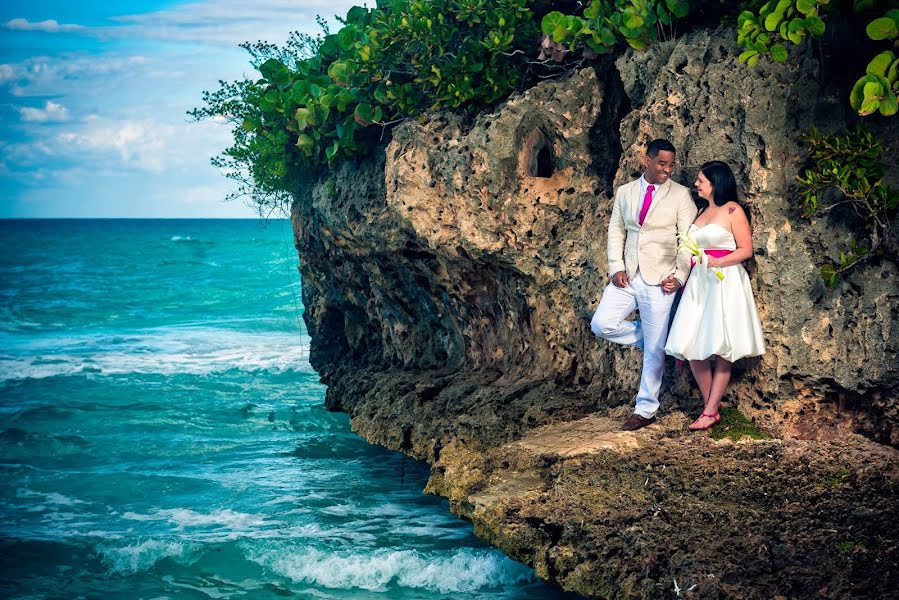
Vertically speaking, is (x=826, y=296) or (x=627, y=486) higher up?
(x=826, y=296)

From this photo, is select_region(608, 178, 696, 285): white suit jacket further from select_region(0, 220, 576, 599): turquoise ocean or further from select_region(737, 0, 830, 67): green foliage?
select_region(0, 220, 576, 599): turquoise ocean

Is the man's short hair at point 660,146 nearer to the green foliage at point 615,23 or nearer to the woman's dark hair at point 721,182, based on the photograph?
the woman's dark hair at point 721,182

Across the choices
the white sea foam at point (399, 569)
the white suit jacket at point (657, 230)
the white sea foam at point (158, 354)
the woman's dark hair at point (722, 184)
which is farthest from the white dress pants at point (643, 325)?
the white sea foam at point (158, 354)

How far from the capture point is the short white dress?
23.3 feet

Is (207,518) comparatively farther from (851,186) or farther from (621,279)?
(851,186)

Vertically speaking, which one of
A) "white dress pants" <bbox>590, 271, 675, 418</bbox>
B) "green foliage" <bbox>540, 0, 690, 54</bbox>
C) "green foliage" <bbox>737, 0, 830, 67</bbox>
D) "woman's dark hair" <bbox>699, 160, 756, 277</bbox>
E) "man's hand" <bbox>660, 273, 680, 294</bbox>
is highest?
"green foliage" <bbox>540, 0, 690, 54</bbox>

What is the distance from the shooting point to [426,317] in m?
11.9

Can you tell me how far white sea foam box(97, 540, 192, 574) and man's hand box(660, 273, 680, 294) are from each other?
4834 millimetres

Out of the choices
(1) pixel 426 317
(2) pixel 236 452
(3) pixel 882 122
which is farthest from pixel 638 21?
(2) pixel 236 452

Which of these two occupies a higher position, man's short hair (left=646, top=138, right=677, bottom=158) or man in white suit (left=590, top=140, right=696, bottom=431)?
man's short hair (left=646, top=138, right=677, bottom=158)

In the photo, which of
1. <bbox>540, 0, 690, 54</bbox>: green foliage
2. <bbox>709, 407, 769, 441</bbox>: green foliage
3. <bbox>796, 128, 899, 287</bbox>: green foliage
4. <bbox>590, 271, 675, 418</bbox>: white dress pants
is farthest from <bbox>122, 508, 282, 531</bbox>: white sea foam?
<bbox>796, 128, 899, 287</bbox>: green foliage

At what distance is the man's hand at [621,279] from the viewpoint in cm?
775

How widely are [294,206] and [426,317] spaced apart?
3821 mm

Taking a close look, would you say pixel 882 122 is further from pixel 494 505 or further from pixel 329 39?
pixel 329 39
